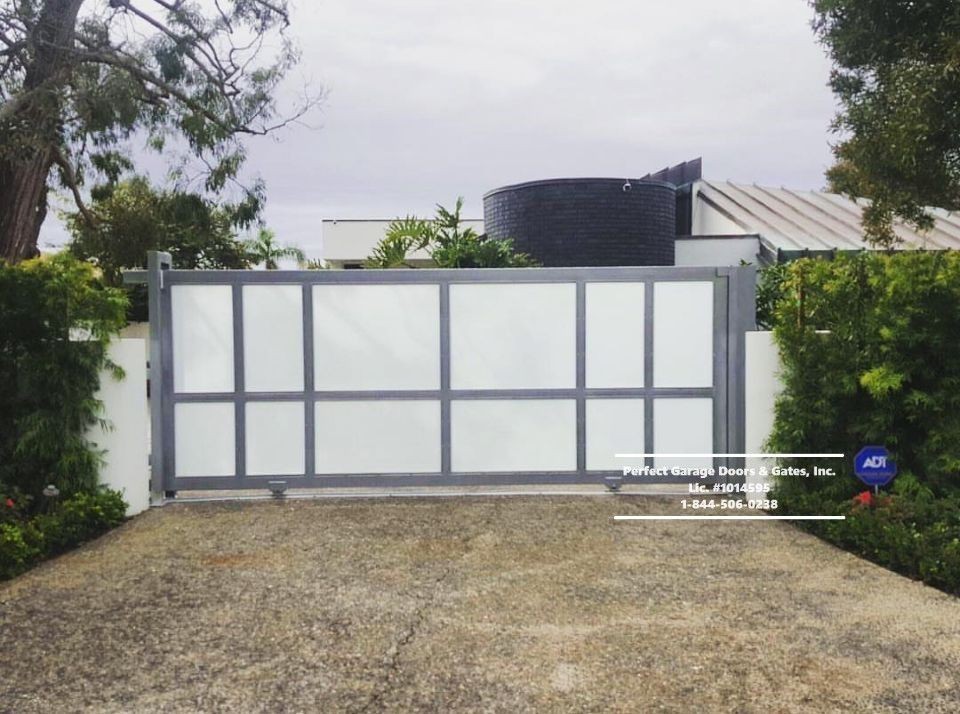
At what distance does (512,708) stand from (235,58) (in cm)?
1514

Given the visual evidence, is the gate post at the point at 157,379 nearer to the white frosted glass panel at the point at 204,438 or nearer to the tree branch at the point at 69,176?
the white frosted glass panel at the point at 204,438

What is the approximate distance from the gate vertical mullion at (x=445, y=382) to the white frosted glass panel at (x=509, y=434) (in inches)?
1.7

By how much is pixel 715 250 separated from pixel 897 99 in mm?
4195

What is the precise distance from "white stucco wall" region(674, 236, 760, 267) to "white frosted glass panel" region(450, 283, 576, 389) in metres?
9.55

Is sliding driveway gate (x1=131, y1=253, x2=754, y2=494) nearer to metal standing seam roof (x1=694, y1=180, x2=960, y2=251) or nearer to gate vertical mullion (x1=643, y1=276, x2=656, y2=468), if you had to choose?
gate vertical mullion (x1=643, y1=276, x2=656, y2=468)

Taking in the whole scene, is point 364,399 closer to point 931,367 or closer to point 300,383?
point 300,383

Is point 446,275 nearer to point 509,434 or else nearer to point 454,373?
point 454,373

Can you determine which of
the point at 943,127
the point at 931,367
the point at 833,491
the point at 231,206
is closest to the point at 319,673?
the point at 833,491

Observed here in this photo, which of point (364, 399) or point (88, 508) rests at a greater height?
point (364, 399)

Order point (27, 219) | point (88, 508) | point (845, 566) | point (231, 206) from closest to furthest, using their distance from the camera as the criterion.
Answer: point (845, 566)
point (88, 508)
point (27, 219)
point (231, 206)

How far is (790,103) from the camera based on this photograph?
18531 mm

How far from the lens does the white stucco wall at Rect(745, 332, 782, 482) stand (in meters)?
7.12

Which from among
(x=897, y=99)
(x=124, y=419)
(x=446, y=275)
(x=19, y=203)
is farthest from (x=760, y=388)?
(x=19, y=203)

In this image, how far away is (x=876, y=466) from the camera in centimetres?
644
